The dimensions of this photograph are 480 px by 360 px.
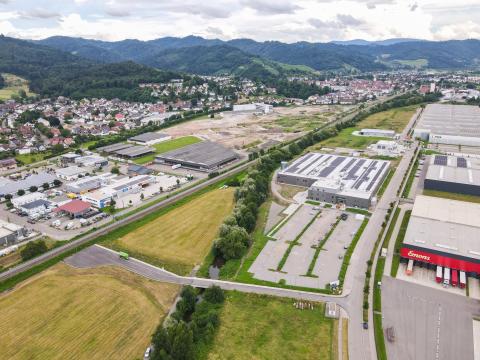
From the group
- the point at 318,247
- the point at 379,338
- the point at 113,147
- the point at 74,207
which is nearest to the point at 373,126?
the point at 113,147

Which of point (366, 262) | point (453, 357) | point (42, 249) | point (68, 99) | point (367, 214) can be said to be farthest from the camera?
point (68, 99)

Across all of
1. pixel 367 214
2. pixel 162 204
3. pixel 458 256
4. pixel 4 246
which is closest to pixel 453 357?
pixel 458 256

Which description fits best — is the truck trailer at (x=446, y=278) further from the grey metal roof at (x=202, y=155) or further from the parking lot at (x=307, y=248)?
the grey metal roof at (x=202, y=155)

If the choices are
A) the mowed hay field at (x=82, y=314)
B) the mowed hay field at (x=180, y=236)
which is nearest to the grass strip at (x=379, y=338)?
the mowed hay field at (x=82, y=314)

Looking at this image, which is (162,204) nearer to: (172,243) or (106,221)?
(106,221)

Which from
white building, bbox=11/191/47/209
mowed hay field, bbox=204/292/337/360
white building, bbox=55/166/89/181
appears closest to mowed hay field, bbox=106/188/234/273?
mowed hay field, bbox=204/292/337/360
